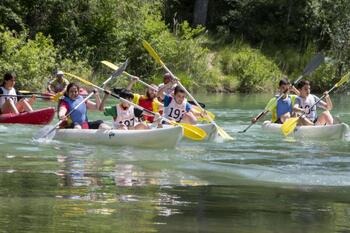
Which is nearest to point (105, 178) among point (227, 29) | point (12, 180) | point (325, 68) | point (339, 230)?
point (12, 180)

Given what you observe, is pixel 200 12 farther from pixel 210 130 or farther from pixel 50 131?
pixel 50 131

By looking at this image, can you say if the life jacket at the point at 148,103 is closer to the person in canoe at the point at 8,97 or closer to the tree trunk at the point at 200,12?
the person in canoe at the point at 8,97

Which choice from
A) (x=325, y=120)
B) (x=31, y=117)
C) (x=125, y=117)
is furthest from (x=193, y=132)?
(x=31, y=117)

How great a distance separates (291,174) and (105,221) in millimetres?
3607

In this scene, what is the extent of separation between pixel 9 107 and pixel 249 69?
59.3 feet

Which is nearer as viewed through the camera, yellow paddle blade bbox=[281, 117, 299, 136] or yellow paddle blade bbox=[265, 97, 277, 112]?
yellow paddle blade bbox=[281, 117, 299, 136]

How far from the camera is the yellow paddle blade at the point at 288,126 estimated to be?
13641 mm

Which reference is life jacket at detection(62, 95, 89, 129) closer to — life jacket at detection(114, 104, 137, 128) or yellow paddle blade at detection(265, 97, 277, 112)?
life jacket at detection(114, 104, 137, 128)

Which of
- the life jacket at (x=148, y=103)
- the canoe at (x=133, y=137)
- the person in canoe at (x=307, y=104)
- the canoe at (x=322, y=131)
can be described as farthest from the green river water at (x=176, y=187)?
the life jacket at (x=148, y=103)

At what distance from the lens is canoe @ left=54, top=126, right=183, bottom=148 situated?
1142 centimetres

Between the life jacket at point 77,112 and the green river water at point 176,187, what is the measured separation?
63cm

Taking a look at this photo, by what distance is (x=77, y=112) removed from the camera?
1228 centimetres

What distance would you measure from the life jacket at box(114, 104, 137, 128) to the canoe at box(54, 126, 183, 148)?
0.41 metres

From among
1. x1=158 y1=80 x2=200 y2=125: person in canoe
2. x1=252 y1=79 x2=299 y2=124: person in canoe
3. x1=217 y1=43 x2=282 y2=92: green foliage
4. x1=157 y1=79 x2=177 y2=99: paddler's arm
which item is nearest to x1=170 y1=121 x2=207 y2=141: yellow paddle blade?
x1=158 y1=80 x2=200 y2=125: person in canoe
